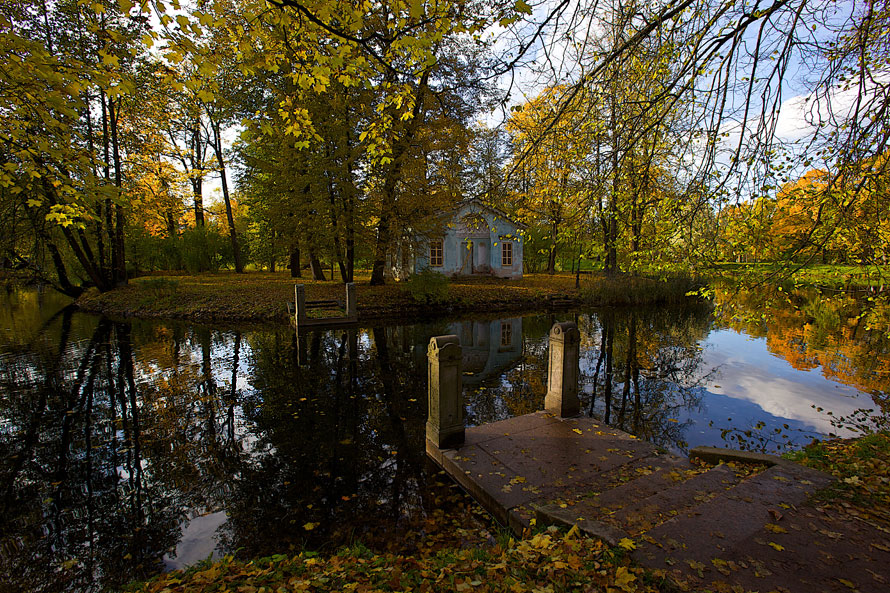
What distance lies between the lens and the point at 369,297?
1844 cm

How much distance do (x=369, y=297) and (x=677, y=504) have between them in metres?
15.9

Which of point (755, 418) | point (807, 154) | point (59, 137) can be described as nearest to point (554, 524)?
point (807, 154)

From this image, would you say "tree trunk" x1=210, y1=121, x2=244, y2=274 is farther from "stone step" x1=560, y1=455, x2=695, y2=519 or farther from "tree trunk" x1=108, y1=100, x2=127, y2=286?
"stone step" x1=560, y1=455, x2=695, y2=519

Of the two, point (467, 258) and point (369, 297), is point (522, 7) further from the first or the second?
point (467, 258)

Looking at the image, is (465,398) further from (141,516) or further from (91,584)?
(91,584)

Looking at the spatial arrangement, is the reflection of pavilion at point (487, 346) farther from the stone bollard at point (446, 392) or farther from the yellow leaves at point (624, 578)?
the yellow leaves at point (624, 578)

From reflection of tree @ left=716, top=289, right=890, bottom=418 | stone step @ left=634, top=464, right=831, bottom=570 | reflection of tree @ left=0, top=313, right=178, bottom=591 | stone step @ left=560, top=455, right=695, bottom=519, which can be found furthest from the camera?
reflection of tree @ left=716, top=289, right=890, bottom=418

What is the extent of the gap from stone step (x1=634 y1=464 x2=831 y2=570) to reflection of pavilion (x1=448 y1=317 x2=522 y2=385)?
5768 millimetres

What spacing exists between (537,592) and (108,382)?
10236 mm

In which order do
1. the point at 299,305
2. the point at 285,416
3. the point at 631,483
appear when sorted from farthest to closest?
the point at 299,305 < the point at 285,416 < the point at 631,483

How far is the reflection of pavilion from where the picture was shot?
32.9 ft

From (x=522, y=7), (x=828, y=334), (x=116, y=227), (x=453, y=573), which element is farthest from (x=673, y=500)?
(x=116, y=227)

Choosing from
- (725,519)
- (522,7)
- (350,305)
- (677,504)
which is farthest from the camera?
(350,305)

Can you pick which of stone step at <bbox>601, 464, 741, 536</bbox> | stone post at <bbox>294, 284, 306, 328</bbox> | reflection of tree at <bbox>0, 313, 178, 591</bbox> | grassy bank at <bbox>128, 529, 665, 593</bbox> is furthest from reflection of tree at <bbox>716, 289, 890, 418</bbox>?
stone post at <bbox>294, 284, 306, 328</bbox>
